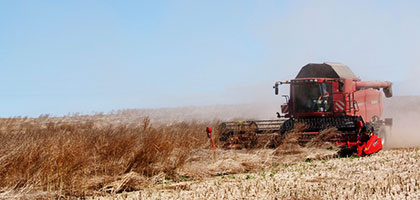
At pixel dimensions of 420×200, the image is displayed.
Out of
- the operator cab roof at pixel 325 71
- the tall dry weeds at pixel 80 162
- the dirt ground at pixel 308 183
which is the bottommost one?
the dirt ground at pixel 308 183

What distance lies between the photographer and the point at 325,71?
1770cm

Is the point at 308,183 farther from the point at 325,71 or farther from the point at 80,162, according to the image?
the point at 325,71

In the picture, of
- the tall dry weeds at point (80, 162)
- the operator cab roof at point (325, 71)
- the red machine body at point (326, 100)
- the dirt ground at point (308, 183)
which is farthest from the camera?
the operator cab roof at point (325, 71)

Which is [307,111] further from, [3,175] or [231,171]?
[3,175]

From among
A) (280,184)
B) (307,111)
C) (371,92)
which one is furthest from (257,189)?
(371,92)

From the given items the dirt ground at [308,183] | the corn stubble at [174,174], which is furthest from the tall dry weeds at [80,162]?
the dirt ground at [308,183]

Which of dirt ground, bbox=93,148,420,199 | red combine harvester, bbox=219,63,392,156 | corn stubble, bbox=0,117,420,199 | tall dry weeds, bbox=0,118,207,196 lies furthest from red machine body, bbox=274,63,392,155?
tall dry weeds, bbox=0,118,207,196

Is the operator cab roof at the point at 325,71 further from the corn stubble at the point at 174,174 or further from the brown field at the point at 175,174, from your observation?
the corn stubble at the point at 174,174

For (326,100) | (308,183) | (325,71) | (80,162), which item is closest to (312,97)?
(326,100)

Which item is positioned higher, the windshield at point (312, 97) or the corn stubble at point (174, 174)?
the windshield at point (312, 97)

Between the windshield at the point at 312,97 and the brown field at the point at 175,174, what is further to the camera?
the windshield at the point at 312,97

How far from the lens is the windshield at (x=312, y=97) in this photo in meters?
16.5

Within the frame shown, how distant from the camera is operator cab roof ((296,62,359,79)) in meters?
17.5

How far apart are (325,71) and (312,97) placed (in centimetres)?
156
